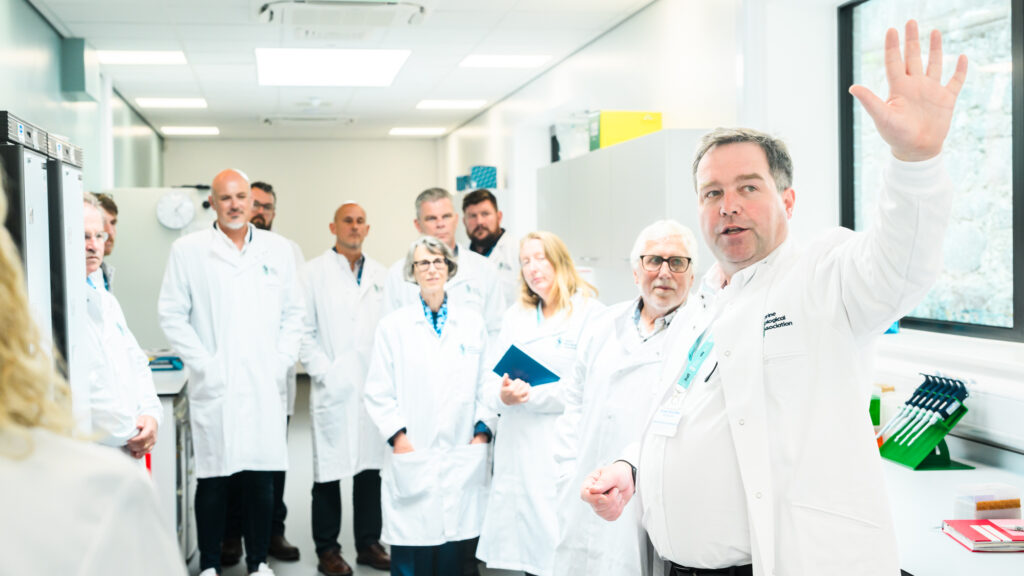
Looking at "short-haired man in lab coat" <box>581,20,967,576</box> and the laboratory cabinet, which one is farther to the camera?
the laboratory cabinet

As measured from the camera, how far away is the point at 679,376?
1.77 metres

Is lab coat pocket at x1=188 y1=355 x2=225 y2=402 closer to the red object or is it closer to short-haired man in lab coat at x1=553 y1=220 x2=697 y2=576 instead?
short-haired man in lab coat at x1=553 y1=220 x2=697 y2=576

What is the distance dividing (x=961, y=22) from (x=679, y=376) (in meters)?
2.06

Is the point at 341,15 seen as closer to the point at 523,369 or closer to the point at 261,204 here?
the point at 261,204

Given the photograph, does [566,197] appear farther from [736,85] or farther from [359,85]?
[359,85]

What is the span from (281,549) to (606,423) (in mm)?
2218

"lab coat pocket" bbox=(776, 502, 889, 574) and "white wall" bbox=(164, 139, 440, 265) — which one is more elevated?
"white wall" bbox=(164, 139, 440, 265)

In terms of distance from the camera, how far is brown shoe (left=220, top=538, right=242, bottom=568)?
156 inches

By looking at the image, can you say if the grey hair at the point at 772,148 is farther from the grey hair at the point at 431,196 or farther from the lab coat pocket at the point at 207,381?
the grey hair at the point at 431,196

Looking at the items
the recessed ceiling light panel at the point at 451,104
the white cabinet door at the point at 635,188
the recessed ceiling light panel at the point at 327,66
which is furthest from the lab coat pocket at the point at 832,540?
the recessed ceiling light panel at the point at 451,104

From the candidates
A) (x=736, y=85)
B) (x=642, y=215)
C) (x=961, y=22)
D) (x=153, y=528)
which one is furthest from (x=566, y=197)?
(x=153, y=528)

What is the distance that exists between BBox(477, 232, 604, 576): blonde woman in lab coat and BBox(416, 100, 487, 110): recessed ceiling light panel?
215 inches

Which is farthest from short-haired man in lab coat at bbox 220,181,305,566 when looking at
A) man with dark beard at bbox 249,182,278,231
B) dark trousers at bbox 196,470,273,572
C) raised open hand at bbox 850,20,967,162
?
raised open hand at bbox 850,20,967,162

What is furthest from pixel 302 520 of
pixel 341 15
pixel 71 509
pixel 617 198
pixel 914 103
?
pixel 71 509
